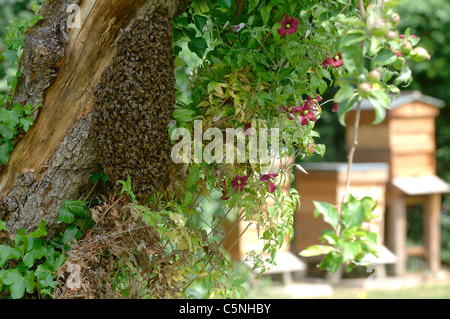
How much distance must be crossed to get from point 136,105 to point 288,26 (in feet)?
1.83

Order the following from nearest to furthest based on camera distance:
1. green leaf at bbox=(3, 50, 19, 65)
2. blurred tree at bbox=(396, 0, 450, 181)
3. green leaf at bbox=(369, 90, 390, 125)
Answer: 1. green leaf at bbox=(369, 90, 390, 125)
2. green leaf at bbox=(3, 50, 19, 65)
3. blurred tree at bbox=(396, 0, 450, 181)

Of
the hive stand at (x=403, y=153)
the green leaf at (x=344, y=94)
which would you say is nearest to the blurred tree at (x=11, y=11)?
the green leaf at (x=344, y=94)

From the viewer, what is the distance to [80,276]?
1.55 metres

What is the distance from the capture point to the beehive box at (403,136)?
238 inches

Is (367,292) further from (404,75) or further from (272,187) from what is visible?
(404,75)

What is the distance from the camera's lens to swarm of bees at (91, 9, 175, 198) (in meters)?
1.56

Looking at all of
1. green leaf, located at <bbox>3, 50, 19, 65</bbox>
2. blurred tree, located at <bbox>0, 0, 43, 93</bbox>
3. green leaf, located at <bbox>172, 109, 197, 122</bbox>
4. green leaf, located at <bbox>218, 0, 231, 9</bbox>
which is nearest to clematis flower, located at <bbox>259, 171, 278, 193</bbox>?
green leaf, located at <bbox>172, 109, 197, 122</bbox>

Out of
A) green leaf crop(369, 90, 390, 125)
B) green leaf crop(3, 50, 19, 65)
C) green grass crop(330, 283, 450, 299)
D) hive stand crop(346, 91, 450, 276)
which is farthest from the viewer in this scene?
hive stand crop(346, 91, 450, 276)

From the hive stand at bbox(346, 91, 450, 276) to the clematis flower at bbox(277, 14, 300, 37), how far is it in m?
4.52

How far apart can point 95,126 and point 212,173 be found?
0.44m

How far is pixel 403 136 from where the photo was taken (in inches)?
241

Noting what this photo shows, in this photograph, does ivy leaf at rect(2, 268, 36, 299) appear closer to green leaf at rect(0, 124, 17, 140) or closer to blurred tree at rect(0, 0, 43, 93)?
green leaf at rect(0, 124, 17, 140)

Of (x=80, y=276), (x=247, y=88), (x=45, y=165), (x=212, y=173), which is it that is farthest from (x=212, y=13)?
(x=80, y=276)
